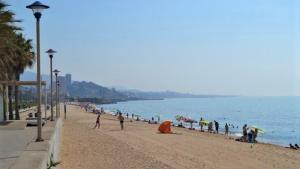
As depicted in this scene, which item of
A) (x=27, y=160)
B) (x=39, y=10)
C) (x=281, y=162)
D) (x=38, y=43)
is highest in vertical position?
(x=39, y=10)

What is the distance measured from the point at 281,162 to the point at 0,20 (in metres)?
13.0

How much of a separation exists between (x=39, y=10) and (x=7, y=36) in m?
7.38

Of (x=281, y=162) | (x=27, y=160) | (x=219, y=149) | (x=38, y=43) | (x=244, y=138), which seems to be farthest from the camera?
(x=244, y=138)

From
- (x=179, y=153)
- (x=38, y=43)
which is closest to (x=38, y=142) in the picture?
(x=38, y=43)

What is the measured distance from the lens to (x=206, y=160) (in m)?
19.2

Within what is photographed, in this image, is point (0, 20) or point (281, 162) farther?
point (281, 162)

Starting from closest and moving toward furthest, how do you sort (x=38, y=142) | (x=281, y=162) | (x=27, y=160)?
(x=27, y=160) < (x=38, y=142) < (x=281, y=162)

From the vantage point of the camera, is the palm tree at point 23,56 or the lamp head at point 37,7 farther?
the palm tree at point 23,56

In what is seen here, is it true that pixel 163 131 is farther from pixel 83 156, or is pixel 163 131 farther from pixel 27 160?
pixel 27 160

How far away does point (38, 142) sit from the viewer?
37.8 ft

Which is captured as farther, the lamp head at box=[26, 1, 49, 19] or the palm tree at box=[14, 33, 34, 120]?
the palm tree at box=[14, 33, 34, 120]

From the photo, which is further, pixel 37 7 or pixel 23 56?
pixel 23 56

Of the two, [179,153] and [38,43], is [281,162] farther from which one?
[38,43]

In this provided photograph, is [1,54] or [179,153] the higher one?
[1,54]
